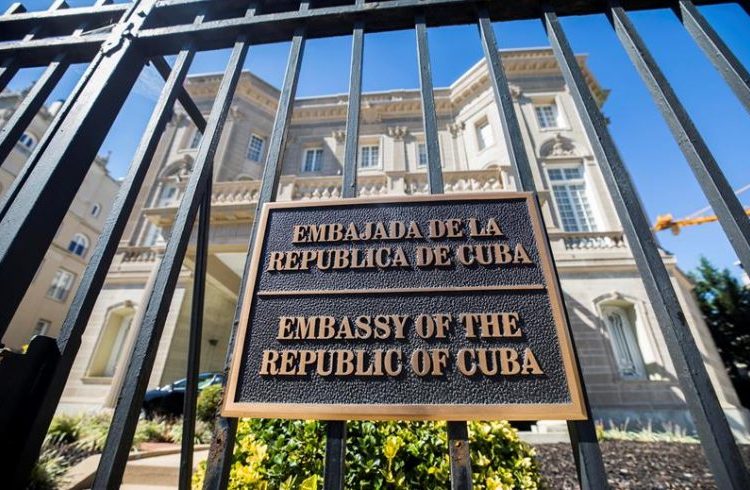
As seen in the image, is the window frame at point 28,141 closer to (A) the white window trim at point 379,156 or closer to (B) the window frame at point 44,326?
(B) the window frame at point 44,326

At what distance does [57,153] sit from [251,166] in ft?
59.3

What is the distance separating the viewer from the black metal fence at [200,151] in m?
1.04

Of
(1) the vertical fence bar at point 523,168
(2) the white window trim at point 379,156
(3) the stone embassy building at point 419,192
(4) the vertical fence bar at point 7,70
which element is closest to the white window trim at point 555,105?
(3) the stone embassy building at point 419,192

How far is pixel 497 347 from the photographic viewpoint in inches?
50.1

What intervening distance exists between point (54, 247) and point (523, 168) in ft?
104

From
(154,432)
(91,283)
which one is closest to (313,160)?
(154,432)

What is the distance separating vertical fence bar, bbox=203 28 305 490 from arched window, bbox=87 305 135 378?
14.7m

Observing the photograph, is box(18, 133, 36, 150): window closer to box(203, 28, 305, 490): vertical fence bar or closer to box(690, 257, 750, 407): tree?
box(203, 28, 305, 490): vertical fence bar

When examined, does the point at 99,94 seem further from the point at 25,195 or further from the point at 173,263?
the point at 173,263

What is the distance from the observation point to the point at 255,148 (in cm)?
1914

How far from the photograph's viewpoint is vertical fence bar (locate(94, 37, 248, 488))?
1042mm

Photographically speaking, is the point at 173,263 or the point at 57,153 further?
the point at 57,153

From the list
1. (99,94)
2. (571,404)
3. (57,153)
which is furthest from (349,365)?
(99,94)

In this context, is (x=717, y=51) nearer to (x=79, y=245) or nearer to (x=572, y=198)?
(x=572, y=198)
